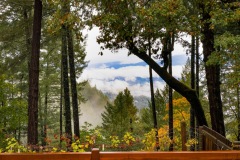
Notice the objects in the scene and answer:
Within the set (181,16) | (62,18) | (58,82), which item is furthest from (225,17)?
(58,82)

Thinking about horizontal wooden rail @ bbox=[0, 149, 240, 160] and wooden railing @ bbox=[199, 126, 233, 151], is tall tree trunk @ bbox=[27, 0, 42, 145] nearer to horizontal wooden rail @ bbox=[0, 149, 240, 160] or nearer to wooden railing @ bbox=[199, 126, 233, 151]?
wooden railing @ bbox=[199, 126, 233, 151]

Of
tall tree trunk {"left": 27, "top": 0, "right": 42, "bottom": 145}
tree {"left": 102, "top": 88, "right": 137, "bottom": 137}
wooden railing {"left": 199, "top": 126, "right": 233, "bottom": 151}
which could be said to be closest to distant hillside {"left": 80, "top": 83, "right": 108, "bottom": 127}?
tree {"left": 102, "top": 88, "right": 137, "bottom": 137}

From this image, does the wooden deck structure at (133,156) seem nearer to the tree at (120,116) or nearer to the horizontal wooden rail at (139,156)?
the horizontal wooden rail at (139,156)

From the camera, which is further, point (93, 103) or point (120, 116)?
point (93, 103)

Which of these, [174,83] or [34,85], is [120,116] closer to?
[174,83]

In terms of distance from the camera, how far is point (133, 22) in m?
7.96

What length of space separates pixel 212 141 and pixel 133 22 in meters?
3.92

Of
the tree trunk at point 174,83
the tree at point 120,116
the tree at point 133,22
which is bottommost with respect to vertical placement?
the tree at point 120,116

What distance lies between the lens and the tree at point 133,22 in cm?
730

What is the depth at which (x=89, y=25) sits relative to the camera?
26.4ft

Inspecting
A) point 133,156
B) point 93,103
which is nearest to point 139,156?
point 133,156

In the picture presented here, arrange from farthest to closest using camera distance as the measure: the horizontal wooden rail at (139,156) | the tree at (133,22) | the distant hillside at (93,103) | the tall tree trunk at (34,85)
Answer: the distant hillside at (93,103) → the tall tree trunk at (34,85) → the tree at (133,22) → the horizontal wooden rail at (139,156)

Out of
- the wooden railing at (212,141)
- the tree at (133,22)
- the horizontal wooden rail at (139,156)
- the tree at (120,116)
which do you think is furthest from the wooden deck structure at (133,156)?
the tree at (120,116)

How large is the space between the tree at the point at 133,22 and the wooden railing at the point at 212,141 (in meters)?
2.93
